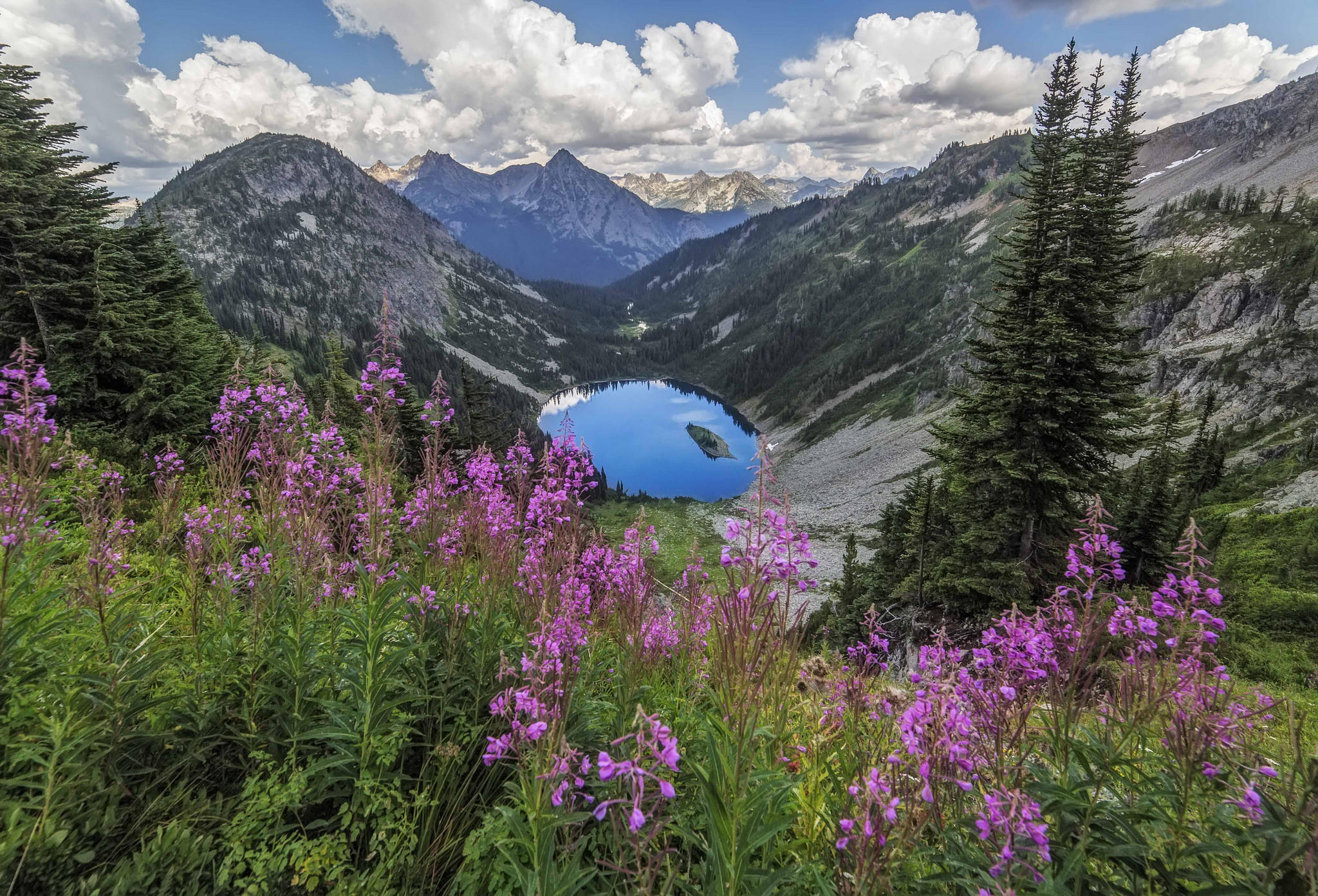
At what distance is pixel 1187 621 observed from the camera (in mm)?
3508

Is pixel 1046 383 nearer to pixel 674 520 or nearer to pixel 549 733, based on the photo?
pixel 549 733

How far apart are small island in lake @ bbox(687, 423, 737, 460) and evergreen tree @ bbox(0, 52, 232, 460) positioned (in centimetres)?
12281

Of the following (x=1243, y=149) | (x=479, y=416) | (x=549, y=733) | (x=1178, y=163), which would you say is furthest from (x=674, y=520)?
(x=1178, y=163)

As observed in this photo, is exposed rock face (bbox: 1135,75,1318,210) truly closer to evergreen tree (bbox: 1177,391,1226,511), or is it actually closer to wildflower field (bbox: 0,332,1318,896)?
evergreen tree (bbox: 1177,391,1226,511)

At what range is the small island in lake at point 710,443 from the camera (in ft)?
447

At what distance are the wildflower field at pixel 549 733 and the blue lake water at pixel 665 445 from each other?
8780 cm

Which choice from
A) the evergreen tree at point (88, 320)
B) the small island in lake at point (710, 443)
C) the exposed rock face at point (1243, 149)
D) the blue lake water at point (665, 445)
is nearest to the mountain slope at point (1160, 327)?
the exposed rock face at point (1243, 149)

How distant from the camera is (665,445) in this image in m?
150

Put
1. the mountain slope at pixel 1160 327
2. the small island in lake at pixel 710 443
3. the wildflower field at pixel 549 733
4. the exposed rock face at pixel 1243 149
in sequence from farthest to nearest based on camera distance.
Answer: the small island in lake at pixel 710 443, the exposed rock face at pixel 1243 149, the mountain slope at pixel 1160 327, the wildflower field at pixel 549 733

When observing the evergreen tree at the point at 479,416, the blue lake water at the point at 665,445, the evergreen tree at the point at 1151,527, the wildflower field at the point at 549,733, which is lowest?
the blue lake water at the point at 665,445

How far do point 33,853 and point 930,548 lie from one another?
90.6 feet

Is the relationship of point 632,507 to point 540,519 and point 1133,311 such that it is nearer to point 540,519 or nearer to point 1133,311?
point 1133,311

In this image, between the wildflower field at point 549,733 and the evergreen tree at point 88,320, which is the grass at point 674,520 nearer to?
the evergreen tree at point 88,320

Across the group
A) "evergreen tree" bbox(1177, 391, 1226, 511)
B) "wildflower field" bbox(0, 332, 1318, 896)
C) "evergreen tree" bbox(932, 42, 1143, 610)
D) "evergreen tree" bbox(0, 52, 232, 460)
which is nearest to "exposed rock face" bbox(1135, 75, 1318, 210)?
"evergreen tree" bbox(1177, 391, 1226, 511)
